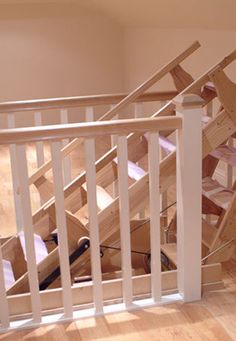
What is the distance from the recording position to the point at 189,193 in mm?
2221

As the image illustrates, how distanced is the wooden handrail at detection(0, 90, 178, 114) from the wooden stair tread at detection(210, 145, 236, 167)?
1.82 ft

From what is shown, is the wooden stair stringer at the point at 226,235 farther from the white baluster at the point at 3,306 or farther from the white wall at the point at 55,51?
the white wall at the point at 55,51

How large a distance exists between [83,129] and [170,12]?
2.42 metres

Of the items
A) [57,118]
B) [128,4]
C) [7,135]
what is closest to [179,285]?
[7,135]

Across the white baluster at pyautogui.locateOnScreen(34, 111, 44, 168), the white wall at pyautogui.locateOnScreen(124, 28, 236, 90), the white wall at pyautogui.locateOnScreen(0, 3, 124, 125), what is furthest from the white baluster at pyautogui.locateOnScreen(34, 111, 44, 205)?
the white wall at pyautogui.locateOnScreen(0, 3, 124, 125)

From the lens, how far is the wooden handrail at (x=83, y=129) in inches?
78.0

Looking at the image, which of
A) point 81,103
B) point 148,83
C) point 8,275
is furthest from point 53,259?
point 148,83

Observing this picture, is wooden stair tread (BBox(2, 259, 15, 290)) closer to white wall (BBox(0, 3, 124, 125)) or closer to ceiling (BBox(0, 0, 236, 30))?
ceiling (BBox(0, 0, 236, 30))

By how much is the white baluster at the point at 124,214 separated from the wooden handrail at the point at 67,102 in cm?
86

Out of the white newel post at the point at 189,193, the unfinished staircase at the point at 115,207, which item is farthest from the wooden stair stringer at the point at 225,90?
the white newel post at the point at 189,193

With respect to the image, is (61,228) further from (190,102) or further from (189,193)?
(190,102)

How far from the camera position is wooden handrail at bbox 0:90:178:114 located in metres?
2.80

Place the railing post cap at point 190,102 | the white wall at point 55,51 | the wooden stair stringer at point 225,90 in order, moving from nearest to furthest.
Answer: the railing post cap at point 190,102 < the wooden stair stringer at point 225,90 < the white wall at point 55,51

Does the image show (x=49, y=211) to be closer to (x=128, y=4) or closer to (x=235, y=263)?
(x=235, y=263)
